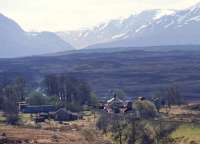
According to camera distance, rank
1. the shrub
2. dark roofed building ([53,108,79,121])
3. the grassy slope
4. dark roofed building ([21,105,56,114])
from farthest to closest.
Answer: dark roofed building ([21,105,56,114]) → dark roofed building ([53,108,79,121]) → the shrub → the grassy slope

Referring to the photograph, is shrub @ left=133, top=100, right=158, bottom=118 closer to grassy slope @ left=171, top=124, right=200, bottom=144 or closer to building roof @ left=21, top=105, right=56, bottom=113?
grassy slope @ left=171, top=124, right=200, bottom=144

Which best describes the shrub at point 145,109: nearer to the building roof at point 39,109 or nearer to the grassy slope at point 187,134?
the grassy slope at point 187,134

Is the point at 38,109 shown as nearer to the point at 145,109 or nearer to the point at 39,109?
the point at 39,109

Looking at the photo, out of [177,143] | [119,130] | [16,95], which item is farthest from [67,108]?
[177,143]

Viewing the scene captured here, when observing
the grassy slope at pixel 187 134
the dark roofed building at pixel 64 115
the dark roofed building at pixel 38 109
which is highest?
the dark roofed building at pixel 38 109

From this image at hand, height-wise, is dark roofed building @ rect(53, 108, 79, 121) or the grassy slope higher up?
dark roofed building @ rect(53, 108, 79, 121)

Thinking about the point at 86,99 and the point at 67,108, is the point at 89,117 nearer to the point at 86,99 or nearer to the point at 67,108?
the point at 67,108

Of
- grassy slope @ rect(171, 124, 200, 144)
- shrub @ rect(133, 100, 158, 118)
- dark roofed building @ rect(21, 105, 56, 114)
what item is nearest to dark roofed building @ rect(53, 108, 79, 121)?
dark roofed building @ rect(21, 105, 56, 114)

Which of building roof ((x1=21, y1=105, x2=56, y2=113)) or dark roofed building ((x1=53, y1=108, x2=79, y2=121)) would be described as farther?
building roof ((x1=21, y1=105, x2=56, y2=113))

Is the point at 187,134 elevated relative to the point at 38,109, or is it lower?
lower

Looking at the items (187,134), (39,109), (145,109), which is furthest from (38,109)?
(187,134)

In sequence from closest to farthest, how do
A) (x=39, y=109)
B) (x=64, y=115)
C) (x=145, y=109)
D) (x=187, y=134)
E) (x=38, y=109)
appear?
(x=187, y=134)
(x=145, y=109)
(x=64, y=115)
(x=39, y=109)
(x=38, y=109)

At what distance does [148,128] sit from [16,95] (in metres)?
76.0

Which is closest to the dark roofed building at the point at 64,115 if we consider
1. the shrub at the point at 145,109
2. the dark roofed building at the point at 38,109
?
the dark roofed building at the point at 38,109
